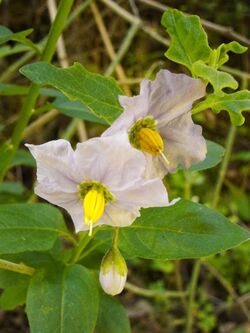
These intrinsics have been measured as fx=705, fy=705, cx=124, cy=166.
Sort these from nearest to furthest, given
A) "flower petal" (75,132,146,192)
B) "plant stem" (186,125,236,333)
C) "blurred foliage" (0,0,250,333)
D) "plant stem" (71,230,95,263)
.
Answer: "flower petal" (75,132,146,192)
"plant stem" (71,230,95,263)
"plant stem" (186,125,236,333)
"blurred foliage" (0,0,250,333)

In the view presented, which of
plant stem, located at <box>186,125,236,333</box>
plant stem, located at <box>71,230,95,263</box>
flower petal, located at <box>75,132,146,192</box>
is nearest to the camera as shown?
flower petal, located at <box>75,132,146,192</box>

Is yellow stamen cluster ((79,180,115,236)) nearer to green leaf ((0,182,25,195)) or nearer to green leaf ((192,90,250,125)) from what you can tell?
green leaf ((192,90,250,125))

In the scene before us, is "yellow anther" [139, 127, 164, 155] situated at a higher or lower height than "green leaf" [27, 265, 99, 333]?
higher

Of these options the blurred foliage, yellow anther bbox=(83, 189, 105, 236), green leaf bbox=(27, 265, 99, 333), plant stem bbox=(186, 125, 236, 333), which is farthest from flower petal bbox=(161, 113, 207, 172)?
the blurred foliage

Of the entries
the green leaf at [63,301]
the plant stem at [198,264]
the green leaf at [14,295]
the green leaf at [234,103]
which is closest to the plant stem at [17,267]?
the green leaf at [63,301]

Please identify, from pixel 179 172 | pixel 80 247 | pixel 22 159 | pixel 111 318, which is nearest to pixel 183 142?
pixel 80 247

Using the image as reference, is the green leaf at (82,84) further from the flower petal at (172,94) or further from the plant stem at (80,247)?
the plant stem at (80,247)

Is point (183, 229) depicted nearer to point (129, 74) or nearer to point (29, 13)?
point (129, 74)
